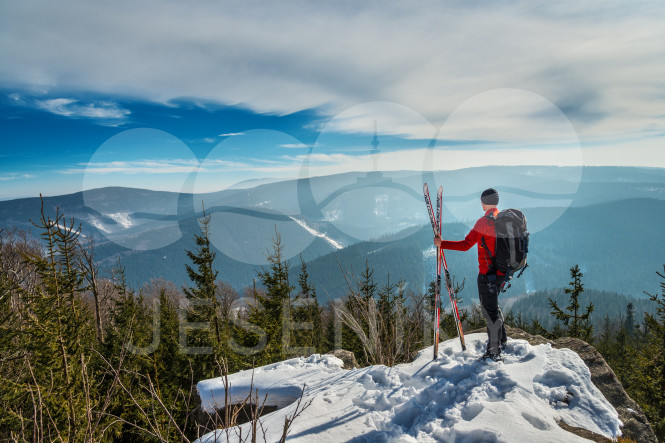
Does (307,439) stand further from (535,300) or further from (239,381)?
(535,300)

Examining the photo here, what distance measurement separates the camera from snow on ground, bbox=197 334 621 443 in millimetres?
3820

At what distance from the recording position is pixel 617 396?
467cm

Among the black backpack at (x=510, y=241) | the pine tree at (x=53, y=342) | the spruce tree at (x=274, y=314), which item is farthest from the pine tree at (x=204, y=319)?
the black backpack at (x=510, y=241)

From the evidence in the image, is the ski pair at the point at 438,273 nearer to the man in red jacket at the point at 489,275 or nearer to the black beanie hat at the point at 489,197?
the man in red jacket at the point at 489,275

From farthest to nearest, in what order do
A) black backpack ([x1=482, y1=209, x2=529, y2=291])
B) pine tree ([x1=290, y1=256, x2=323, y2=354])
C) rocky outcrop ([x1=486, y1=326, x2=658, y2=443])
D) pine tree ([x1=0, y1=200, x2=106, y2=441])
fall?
pine tree ([x1=290, y1=256, x2=323, y2=354]) → pine tree ([x1=0, y1=200, x2=106, y2=441]) → black backpack ([x1=482, y1=209, x2=529, y2=291]) → rocky outcrop ([x1=486, y1=326, x2=658, y2=443])

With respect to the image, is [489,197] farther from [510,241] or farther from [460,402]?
[460,402]

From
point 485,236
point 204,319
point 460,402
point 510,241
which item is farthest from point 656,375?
point 204,319

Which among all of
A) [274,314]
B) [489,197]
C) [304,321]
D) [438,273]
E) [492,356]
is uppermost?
[489,197]

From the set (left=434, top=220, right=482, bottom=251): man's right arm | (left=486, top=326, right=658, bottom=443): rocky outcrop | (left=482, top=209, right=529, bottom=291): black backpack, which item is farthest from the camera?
(left=434, top=220, right=482, bottom=251): man's right arm

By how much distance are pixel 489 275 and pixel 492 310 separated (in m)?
0.67

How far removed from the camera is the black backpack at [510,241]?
5.22 m

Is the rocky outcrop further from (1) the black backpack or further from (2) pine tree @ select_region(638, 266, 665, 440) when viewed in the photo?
(2) pine tree @ select_region(638, 266, 665, 440)

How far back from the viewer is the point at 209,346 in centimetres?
1423

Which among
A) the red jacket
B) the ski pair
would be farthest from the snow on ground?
the red jacket
